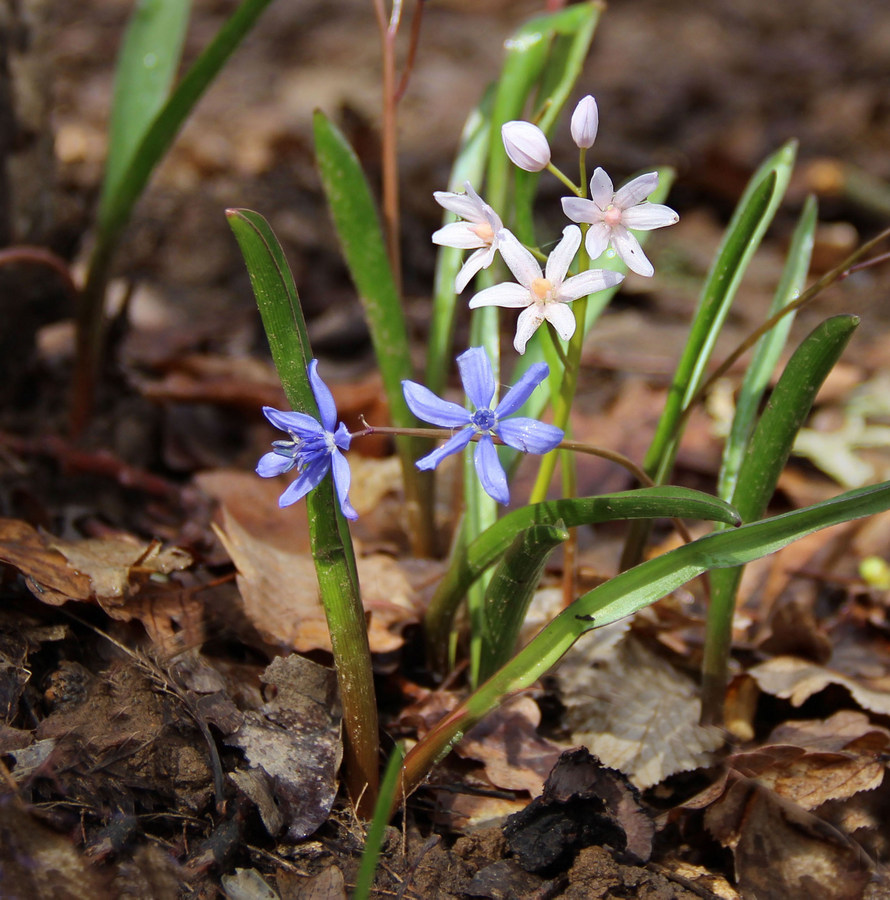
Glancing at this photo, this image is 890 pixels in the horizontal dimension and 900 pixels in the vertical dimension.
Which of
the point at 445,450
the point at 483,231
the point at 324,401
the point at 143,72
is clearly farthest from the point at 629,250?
the point at 143,72

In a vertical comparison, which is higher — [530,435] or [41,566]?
[530,435]

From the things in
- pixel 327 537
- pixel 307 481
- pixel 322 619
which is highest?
pixel 307 481

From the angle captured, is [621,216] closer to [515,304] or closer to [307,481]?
[515,304]

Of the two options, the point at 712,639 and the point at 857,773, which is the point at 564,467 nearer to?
the point at 712,639

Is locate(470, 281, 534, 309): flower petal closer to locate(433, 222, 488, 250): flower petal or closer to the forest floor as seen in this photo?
locate(433, 222, 488, 250): flower petal

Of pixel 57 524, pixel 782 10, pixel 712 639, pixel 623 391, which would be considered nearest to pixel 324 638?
pixel 712 639

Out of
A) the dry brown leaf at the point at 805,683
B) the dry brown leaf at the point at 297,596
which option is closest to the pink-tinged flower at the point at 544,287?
the dry brown leaf at the point at 297,596
